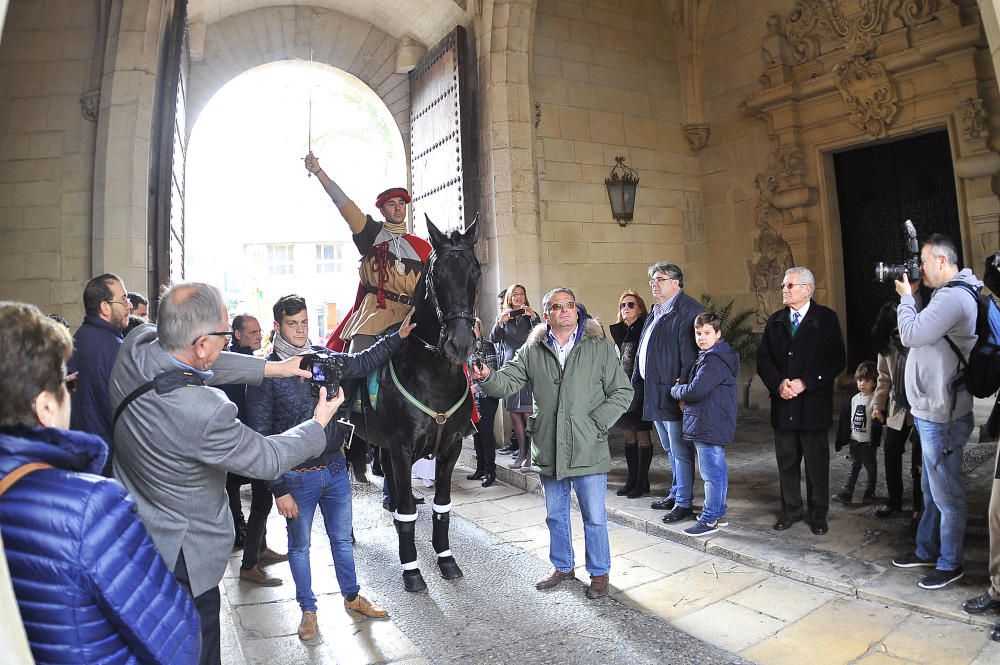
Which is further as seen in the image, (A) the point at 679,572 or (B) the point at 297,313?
(A) the point at 679,572

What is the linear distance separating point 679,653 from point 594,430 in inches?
44.6

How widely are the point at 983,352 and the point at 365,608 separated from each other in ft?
10.7

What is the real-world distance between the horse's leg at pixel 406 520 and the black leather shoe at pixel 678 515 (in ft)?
5.90

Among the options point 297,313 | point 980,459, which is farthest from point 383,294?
point 980,459

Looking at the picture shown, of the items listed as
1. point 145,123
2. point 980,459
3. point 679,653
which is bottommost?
point 679,653

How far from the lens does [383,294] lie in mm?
4266

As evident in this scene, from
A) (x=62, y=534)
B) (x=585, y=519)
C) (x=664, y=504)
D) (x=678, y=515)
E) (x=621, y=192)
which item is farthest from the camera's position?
(x=621, y=192)

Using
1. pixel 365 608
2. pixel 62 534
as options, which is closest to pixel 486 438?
pixel 365 608

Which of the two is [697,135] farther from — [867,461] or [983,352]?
[983,352]

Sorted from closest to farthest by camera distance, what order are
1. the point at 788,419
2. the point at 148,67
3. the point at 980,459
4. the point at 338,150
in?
the point at 788,419, the point at 980,459, the point at 148,67, the point at 338,150

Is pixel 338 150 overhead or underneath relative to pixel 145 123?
overhead

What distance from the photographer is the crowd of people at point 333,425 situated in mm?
1243

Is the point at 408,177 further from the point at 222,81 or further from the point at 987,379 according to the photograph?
the point at 987,379

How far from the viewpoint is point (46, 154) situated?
6613mm
